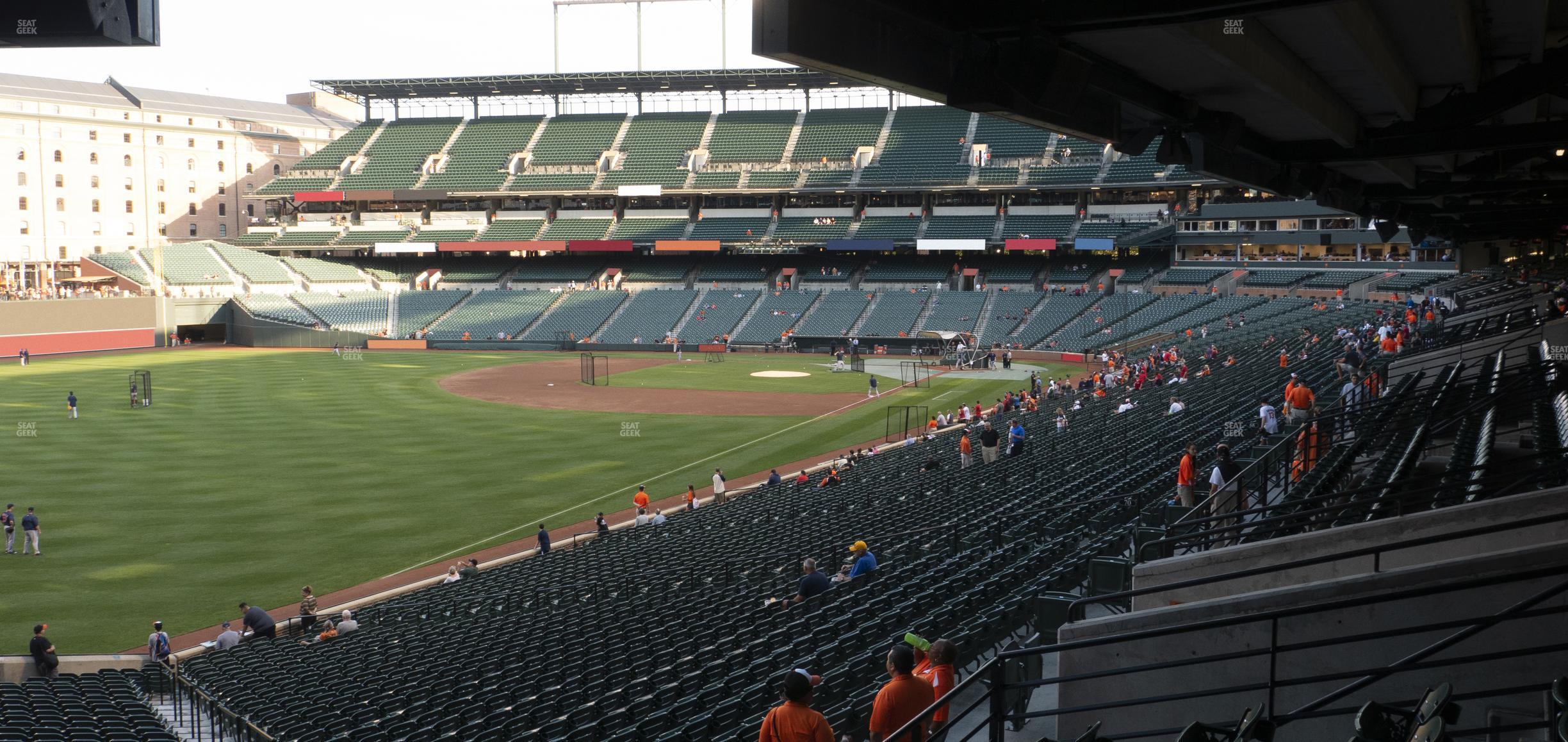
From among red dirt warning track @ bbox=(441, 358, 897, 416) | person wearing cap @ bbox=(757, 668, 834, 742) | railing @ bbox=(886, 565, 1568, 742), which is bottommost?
red dirt warning track @ bbox=(441, 358, 897, 416)

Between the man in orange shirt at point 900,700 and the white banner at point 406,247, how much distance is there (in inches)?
3283

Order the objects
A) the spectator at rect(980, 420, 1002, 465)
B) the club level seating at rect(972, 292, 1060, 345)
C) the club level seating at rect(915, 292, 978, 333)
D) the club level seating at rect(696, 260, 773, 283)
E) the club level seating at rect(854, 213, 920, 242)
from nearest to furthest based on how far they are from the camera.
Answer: the spectator at rect(980, 420, 1002, 465) < the club level seating at rect(972, 292, 1060, 345) < the club level seating at rect(915, 292, 978, 333) < the club level seating at rect(854, 213, 920, 242) < the club level seating at rect(696, 260, 773, 283)

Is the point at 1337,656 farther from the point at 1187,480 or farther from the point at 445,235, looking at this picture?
the point at 445,235

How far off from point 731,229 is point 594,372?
2781 centimetres

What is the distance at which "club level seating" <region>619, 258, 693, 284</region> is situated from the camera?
82875 millimetres

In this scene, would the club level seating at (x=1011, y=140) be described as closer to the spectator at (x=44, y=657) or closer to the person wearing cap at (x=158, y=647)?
the person wearing cap at (x=158, y=647)

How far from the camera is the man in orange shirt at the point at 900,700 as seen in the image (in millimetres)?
6453

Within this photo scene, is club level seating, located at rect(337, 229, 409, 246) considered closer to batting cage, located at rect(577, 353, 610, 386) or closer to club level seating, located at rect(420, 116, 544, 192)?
club level seating, located at rect(420, 116, 544, 192)

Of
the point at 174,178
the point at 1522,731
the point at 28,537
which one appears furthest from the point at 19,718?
the point at 174,178

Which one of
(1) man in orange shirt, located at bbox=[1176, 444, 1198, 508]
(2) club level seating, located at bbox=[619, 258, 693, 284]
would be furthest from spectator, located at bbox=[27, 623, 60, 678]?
(2) club level seating, located at bbox=[619, 258, 693, 284]

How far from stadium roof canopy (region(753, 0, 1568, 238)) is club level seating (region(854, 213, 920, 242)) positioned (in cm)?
6554

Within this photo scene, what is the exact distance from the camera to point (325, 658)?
51.3ft

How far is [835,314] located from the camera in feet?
237

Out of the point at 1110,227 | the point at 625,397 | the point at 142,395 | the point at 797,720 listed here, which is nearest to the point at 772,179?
the point at 1110,227
